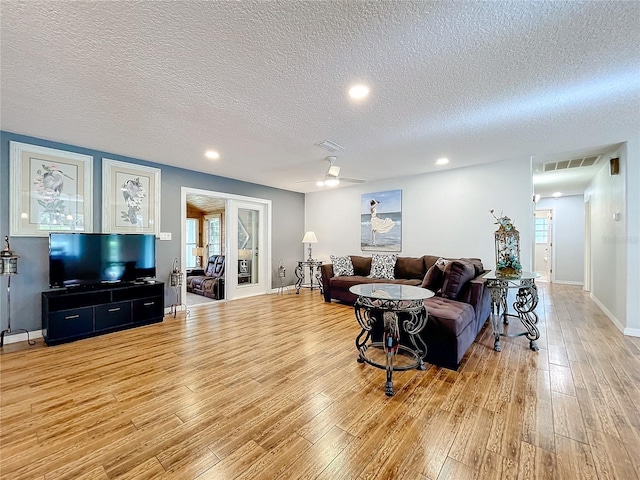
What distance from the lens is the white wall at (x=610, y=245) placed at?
148 inches

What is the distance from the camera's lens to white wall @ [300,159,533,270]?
452cm

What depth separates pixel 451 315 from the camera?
108 inches

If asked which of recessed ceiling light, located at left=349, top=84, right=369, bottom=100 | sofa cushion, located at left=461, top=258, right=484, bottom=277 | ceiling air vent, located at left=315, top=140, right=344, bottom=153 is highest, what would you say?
recessed ceiling light, located at left=349, top=84, right=369, bottom=100

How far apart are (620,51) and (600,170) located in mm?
4352

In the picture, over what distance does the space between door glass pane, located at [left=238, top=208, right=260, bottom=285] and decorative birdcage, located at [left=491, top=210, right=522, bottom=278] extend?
190 inches

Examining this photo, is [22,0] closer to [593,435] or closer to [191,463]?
[191,463]

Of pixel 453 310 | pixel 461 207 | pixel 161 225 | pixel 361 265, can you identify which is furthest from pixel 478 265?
pixel 161 225

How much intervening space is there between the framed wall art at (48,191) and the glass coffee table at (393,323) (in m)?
3.97

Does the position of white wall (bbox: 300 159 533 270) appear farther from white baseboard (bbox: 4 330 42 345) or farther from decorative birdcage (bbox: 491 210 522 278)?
white baseboard (bbox: 4 330 42 345)

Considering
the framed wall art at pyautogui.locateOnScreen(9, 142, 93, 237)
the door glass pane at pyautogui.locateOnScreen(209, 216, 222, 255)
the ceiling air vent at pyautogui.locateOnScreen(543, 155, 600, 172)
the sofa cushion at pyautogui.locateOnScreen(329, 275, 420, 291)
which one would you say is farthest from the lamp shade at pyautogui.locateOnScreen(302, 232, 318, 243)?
the ceiling air vent at pyautogui.locateOnScreen(543, 155, 600, 172)

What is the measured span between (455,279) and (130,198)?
4866 mm

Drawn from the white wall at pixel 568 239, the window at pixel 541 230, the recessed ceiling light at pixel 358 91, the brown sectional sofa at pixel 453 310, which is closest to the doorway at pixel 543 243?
the window at pixel 541 230

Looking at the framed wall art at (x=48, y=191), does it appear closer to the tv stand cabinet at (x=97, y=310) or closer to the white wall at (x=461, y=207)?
the tv stand cabinet at (x=97, y=310)

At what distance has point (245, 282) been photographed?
6324 mm
